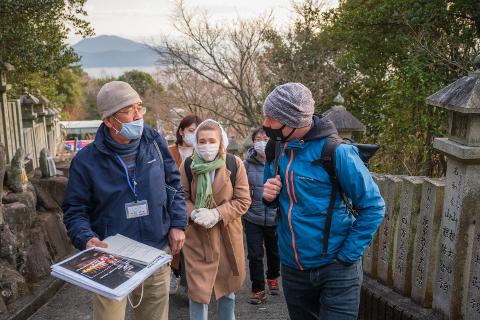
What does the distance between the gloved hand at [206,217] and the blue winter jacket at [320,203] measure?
2.97 ft

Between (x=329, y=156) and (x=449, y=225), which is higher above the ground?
(x=329, y=156)

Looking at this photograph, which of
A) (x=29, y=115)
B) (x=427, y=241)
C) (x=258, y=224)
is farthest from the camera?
(x=29, y=115)

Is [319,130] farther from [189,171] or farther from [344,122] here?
[344,122]

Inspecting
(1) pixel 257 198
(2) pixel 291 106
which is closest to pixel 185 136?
(1) pixel 257 198

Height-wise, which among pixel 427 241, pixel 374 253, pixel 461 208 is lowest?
pixel 374 253

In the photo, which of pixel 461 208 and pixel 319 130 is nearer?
pixel 319 130

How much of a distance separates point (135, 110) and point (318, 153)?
1.10m

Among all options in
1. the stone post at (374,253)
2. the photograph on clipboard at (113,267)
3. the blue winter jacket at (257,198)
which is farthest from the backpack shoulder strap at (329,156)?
the blue winter jacket at (257,198)

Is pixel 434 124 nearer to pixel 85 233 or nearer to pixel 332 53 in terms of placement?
pixel 332 53

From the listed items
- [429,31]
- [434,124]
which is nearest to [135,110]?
[434,124]

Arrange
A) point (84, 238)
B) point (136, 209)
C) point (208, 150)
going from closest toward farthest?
1. point (84, 238)
2. point (136, 209)
3. point (208, 150)

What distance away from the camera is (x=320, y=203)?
2.38 meters

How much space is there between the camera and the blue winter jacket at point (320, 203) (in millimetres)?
2305

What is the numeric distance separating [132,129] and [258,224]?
1893 mm
